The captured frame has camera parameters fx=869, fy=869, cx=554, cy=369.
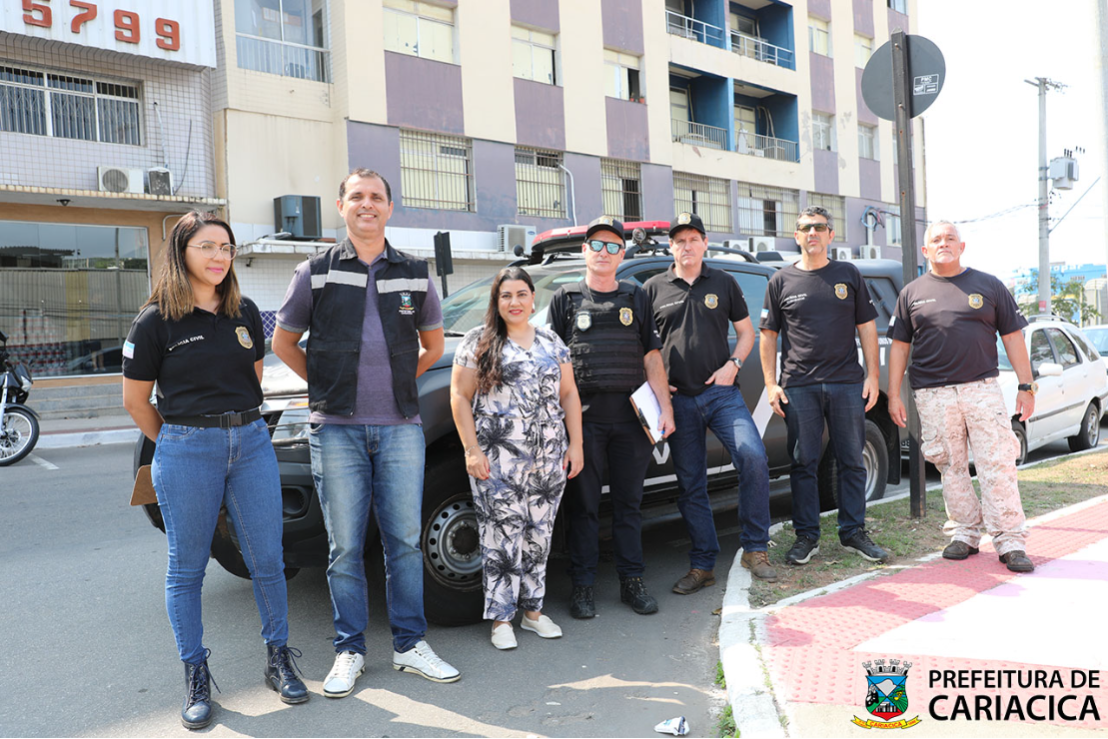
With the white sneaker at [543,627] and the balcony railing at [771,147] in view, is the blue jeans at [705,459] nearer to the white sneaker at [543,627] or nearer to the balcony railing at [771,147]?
the white sneaker at [543,627]

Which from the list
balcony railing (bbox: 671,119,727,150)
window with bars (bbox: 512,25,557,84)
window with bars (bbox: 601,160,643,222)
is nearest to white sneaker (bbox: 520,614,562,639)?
window with bars (bbox: 512,25,557,84)

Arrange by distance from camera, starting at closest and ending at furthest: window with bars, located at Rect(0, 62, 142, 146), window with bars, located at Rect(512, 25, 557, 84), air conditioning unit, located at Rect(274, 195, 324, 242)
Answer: window with bars, located at Rect(0, 62, 142, 146) < air conditioning unit, located at Rect(274, 195, 324, 242) < window with bars, located at Rect(512, 25, 557, 84)

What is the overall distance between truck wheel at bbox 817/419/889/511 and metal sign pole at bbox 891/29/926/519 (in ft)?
0.94

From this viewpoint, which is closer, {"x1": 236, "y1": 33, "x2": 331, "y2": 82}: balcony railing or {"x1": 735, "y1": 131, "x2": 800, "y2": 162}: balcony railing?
{"x1": 236, "y1": 33, "x2": 331, "y2": 82}: balcony railing

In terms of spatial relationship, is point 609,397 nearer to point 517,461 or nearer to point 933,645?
point 517,461

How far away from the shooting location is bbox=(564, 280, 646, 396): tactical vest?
4.39m

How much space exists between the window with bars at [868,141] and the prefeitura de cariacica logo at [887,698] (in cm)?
2844

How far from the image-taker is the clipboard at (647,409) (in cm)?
438

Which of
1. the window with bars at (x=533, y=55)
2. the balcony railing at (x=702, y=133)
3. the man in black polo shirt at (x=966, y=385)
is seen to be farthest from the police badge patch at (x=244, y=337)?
the balcony railing at (x=702, y=133)

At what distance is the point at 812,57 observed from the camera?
26969mm

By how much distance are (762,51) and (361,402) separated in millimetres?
25666

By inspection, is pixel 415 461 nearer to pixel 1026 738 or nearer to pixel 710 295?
pixel 710 295

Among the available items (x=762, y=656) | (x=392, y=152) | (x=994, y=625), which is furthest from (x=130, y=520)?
(x=392, y=152)

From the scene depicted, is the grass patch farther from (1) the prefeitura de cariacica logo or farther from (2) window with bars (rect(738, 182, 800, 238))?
(2) window with bars (rect(738, 182, 800, 238))
